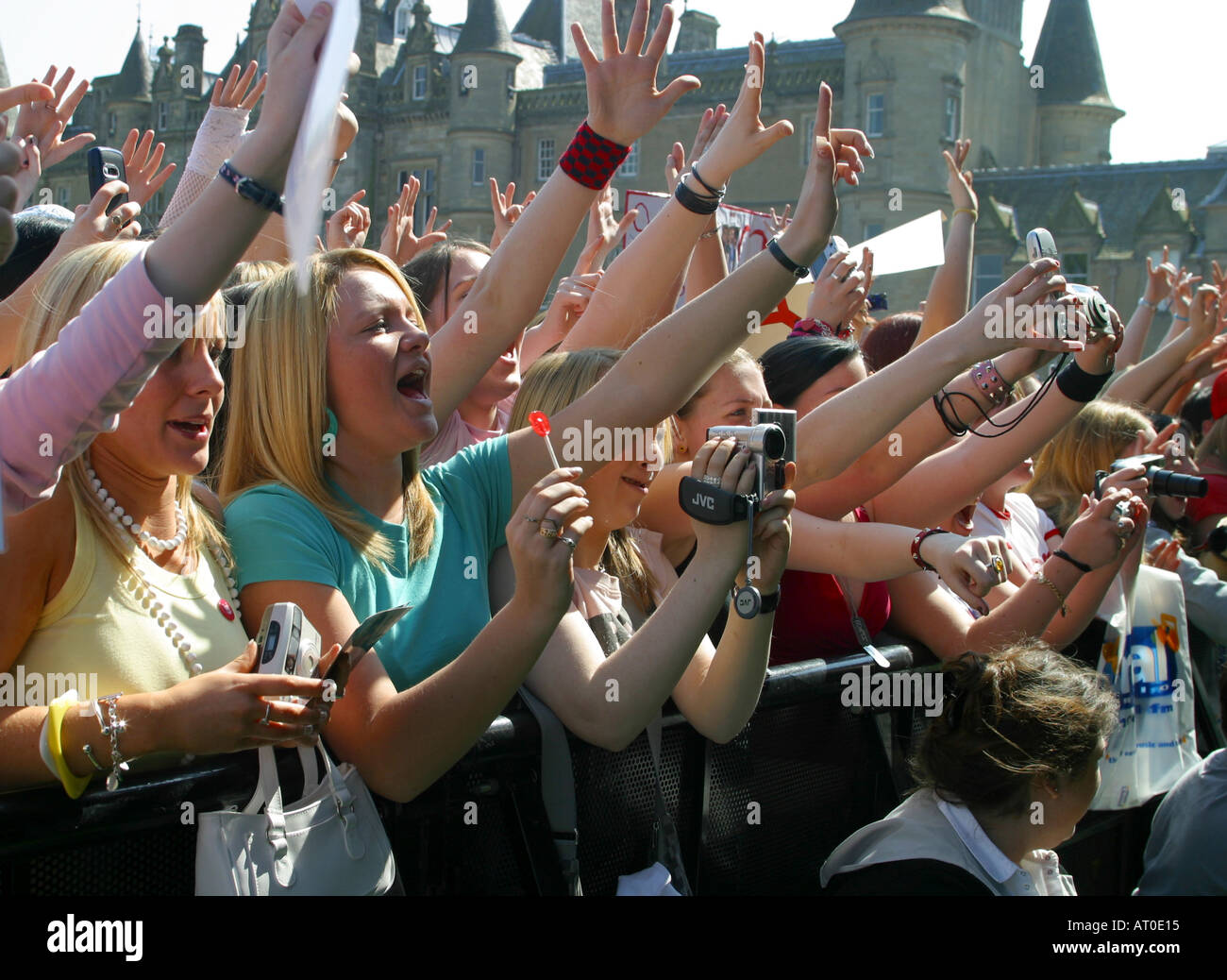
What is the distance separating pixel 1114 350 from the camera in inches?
147

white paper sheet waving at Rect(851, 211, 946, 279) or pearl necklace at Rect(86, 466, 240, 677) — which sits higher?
white paper sheet waving at Rect(851, 211, 946, 279)

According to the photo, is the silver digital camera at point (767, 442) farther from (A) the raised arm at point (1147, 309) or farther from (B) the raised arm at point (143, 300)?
(A) the raised arm at point (1147, 309)

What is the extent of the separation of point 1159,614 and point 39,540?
372 centimetres

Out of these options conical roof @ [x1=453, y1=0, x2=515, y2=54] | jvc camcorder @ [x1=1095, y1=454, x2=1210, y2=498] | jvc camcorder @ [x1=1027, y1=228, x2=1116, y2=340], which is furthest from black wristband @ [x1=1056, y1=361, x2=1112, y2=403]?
conical roof @ [x1=453, y1=0, x2=515, y2=54]

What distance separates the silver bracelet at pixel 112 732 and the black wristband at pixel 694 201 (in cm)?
199

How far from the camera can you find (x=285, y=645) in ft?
6.45

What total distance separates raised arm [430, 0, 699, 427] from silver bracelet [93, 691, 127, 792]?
1520 millimetres

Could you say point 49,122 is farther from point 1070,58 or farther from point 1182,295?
point 1070,58

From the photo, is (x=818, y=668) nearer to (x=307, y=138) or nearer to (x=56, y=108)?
(x=307, y=138)

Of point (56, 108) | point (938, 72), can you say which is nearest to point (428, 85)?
point (938, 72)

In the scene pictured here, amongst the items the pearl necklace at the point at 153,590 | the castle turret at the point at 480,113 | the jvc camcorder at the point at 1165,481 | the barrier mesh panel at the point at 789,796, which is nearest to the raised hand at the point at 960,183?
the jvc camcorder at the point at 1165,481

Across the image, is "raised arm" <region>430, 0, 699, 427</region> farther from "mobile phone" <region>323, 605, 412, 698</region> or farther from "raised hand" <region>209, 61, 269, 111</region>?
"raised hand" <region>209, 61, 269, 111</region>

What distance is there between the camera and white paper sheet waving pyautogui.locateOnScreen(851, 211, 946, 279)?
5.17 m

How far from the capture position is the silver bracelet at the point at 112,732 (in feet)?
6.43
